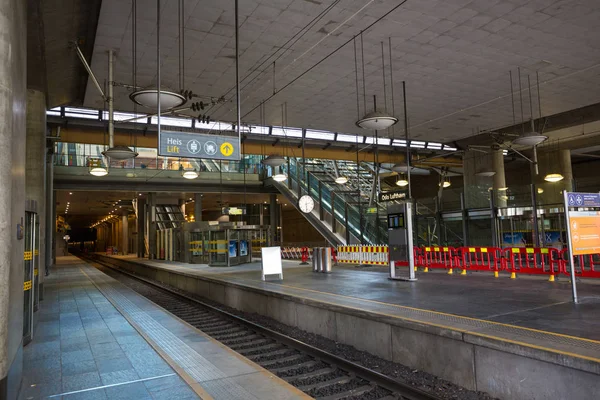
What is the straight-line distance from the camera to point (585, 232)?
7645 mm

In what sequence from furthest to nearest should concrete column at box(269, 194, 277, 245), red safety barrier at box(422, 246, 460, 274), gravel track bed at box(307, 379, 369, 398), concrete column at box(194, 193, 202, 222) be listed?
concrete column at box(269, 194, 277, 245) < concrete column at box(194, 193, 202, 222) < red safety barrier at box(422, 246, 460, 274) < gravel track bed at box(307, 379, 369, 398)

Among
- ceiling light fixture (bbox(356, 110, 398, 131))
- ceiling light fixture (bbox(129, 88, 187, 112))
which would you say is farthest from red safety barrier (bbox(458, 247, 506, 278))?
ceiling light fixture (bbox(129, 88, 187, 112))

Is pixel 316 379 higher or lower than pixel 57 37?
lower

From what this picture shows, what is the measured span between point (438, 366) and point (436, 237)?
16011 millimetres

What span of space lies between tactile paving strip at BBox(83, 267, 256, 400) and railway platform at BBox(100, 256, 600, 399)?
107 inches

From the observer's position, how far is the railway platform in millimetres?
4457

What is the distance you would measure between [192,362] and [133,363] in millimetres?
808

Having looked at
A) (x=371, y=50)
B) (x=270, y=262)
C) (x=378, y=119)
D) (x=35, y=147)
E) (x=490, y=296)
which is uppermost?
(x=371, y=50)

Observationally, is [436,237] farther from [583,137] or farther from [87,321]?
[87,321]

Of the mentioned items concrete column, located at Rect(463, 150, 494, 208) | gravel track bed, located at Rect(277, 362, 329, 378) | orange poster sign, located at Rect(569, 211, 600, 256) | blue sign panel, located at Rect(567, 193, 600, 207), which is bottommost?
gravel track bed, located at Rect(277, 362, 329, 378)

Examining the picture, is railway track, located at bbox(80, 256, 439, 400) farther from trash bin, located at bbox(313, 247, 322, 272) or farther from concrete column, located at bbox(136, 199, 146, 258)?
concrete column, located at bbox(136, 199, 146, 258)

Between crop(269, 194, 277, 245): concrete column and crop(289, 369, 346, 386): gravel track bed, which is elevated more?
crop(269, 194, 277, 245): concrete column

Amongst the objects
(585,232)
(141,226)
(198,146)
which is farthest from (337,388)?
(141,226)

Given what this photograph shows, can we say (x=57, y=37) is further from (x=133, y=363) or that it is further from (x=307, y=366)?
(x=307, y=366)
